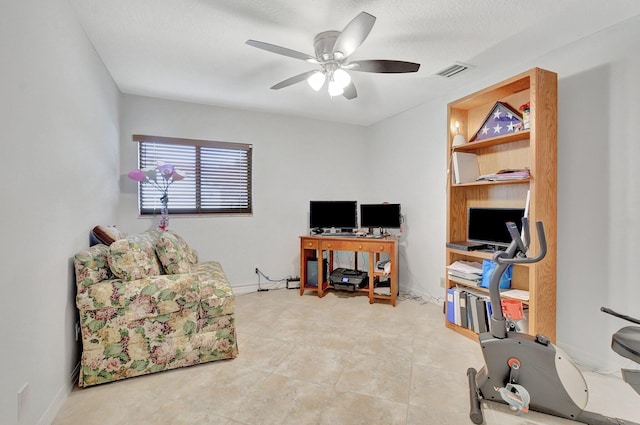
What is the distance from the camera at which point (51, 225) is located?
1.65 meters

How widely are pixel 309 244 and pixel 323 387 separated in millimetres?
2120

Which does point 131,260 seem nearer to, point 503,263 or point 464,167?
point 503,263

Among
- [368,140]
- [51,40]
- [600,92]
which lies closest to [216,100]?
[51,40]

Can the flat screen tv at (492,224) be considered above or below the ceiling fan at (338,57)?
below

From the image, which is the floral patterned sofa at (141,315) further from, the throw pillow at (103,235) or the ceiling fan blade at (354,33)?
the ceiling fan blade at (354,33)

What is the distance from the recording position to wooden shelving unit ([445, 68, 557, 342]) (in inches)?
87.1

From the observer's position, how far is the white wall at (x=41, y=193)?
1266 millimetres

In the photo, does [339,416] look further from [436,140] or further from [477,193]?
[436,140]

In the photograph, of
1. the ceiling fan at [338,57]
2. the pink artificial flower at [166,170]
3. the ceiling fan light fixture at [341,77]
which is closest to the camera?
the ceiling fan at [338,57]

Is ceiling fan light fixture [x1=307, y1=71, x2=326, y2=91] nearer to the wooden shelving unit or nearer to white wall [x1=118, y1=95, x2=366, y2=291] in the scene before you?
the wooden shelving unit

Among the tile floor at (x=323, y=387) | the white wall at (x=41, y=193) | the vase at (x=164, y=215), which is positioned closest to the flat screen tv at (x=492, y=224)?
the tile floor at (x=323, y=387)

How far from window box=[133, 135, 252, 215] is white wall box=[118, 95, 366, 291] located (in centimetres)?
9

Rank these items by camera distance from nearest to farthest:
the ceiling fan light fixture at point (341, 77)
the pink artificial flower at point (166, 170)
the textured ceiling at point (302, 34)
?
the textured ceiling at point (302, 34) → the ceiling fan light fixture at point (341, 77) → the pink artificial flower at point (166, 170)

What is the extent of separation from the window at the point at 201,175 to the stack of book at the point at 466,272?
2.63 m
